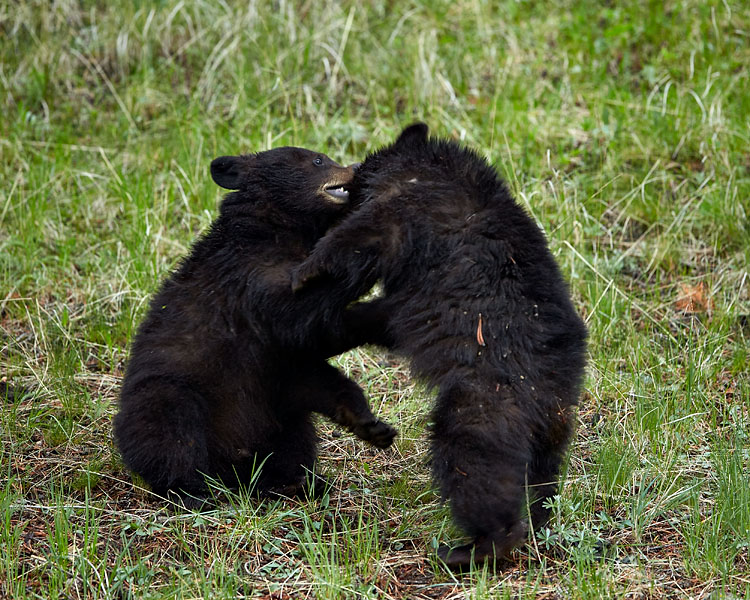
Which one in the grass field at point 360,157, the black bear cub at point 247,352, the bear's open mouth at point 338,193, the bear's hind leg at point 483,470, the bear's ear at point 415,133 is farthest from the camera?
the bear's open mouth at point 338,193

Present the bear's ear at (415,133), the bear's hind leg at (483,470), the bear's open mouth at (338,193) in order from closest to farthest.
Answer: the bear's hind leg at (483,470)
the bear's ear at (415,133)
the bear's open mouth at (338,193)

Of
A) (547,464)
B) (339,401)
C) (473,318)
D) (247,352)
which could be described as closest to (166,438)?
(247,352)

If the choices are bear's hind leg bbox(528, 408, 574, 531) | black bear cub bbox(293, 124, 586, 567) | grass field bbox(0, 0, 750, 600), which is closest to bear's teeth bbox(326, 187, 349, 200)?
black bear cub bbox(293, 124, 586, 567)

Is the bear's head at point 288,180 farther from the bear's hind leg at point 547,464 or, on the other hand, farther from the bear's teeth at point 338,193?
the bear's hind leg at point 547,464

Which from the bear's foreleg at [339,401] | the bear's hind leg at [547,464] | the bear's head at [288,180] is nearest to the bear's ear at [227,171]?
the bear's head at [288,180]

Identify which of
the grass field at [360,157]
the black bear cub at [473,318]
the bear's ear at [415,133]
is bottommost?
the grass field at [360,157]

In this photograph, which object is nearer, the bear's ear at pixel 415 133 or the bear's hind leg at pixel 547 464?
the bear's hind leg at pixel 547 464

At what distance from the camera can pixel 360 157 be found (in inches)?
288

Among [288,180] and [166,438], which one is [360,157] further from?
[166,438]

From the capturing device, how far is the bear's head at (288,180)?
4.51 metres

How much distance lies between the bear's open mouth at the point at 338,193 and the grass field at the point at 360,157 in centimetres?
74

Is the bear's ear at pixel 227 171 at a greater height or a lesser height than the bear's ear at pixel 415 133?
lesser

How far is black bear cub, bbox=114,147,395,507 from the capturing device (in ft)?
13.9

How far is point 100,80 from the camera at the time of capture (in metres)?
8.45
